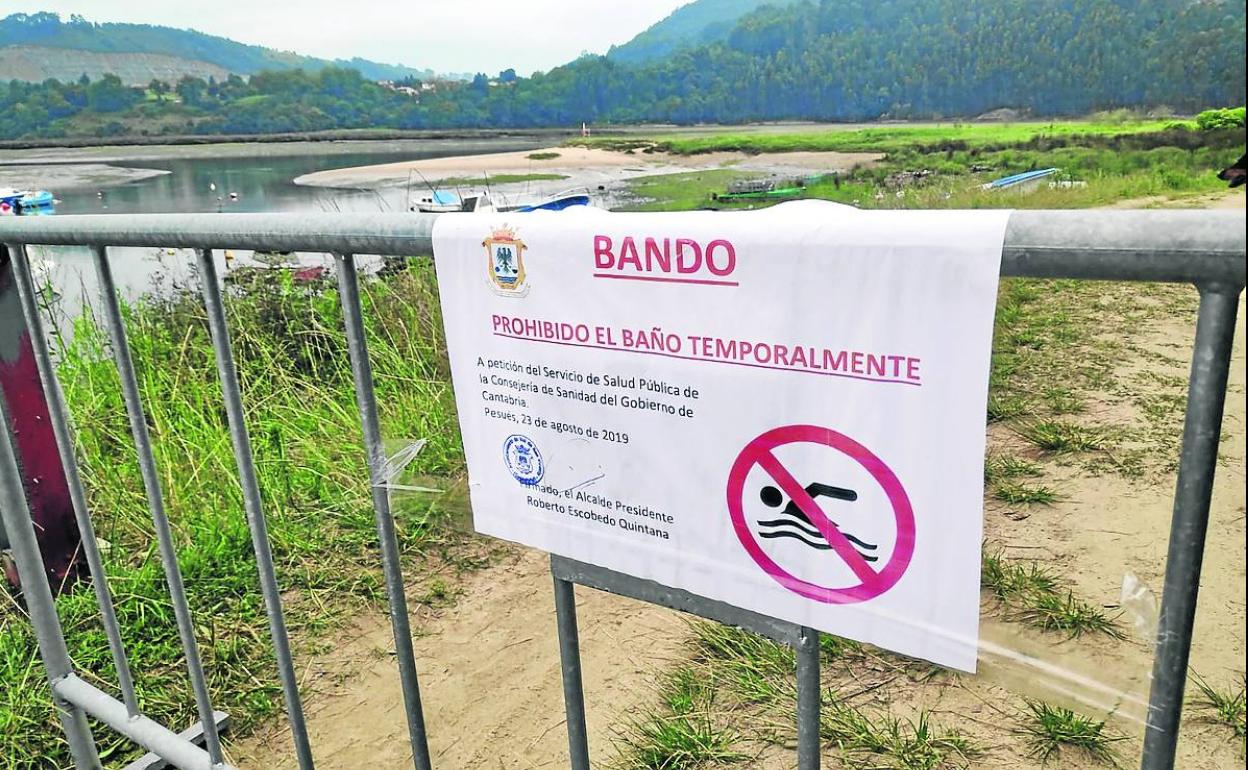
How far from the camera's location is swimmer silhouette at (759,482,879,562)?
1.01 m

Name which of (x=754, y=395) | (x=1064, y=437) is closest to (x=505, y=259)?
(x=754, y=395)

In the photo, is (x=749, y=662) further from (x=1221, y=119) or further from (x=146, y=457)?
(x=1221, y=119)

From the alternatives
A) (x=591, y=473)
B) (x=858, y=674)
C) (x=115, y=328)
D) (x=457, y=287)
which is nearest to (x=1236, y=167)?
(x=591, y=473)

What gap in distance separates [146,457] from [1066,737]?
7.82 feet

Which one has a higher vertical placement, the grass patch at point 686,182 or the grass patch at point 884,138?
the grass patch at point 884,138

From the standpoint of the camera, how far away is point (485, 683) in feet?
10.0

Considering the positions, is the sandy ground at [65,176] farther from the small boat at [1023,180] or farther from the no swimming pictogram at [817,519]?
the no swimming pictogram at [817,519]

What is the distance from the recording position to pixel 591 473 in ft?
4.00

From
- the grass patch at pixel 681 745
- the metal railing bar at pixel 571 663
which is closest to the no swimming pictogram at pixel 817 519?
the metal railing bar at pixel 571 663

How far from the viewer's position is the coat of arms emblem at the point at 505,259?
119 centimetres

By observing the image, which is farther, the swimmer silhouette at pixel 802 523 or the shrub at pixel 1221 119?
the swimmer silhouette at pixel 802 523

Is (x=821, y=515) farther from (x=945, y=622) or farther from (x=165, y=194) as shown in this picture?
(x=165, y=194)

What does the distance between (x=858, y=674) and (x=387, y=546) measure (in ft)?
6.09

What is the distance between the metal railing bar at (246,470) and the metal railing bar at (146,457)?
261mm
